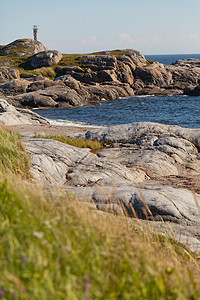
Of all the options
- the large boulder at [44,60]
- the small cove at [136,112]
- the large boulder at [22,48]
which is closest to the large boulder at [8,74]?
the large boulder at [44,60]

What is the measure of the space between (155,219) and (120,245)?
4493 millimetres

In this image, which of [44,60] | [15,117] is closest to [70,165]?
[15,117]

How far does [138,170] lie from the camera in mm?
12125

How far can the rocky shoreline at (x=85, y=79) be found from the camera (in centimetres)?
5178

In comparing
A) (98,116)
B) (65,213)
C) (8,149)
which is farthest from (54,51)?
(65,213)

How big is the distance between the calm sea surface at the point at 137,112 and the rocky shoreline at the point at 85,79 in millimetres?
4169

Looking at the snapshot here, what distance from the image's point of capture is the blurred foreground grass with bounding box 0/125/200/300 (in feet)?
6.98

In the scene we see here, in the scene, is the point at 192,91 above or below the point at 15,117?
below

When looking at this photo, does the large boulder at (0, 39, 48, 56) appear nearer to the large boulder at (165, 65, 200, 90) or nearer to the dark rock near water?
the large boulder at (165, 65, 200, 90)

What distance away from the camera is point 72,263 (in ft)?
7.80

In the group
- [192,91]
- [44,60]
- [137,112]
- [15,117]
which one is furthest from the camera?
[44,60]

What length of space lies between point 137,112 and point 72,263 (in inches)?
1724

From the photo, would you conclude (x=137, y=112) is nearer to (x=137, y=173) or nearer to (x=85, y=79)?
(x=85, y=79)

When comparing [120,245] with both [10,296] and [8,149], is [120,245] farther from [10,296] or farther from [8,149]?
[8,149]
